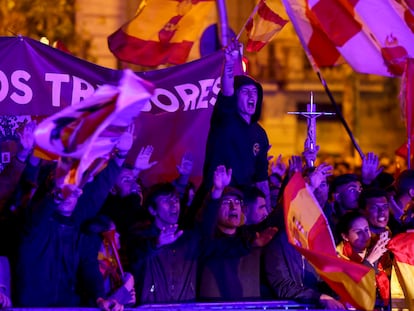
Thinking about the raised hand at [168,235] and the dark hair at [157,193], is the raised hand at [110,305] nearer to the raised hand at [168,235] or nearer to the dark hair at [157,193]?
the raised hand at [168,235]

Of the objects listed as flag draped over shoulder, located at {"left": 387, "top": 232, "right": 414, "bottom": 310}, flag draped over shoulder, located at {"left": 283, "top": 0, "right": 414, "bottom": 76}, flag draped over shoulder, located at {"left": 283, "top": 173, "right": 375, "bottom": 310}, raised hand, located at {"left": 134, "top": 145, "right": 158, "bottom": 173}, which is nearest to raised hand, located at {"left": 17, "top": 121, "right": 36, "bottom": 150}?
raised hand, located at {"left": 134, "top": 145, "right": 158, "bottom": 173}

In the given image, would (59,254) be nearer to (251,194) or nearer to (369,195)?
(251,194)

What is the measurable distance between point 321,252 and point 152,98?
2702 millimetres

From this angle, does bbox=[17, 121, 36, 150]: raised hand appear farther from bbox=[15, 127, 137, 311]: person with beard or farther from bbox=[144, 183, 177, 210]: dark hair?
bbox=[144, 183, 177, 210]: dark hair

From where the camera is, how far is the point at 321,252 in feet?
25.2

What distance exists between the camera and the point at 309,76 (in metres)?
30.4

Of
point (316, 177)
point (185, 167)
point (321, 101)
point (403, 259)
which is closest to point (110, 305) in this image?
point (316, 177)

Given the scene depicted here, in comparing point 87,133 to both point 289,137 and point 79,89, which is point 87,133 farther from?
point 289,137

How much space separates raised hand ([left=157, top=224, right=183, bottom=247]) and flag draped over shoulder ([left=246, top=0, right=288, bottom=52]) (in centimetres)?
369

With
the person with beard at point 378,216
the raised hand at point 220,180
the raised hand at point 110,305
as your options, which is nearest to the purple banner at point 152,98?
the person with beard at point 378,216

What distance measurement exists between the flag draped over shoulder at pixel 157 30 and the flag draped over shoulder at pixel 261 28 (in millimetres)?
428

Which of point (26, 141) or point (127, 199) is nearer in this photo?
point (26, 141)

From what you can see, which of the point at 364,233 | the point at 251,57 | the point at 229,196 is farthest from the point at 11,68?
the point at 251,57

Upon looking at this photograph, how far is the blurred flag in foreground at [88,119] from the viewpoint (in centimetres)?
692
